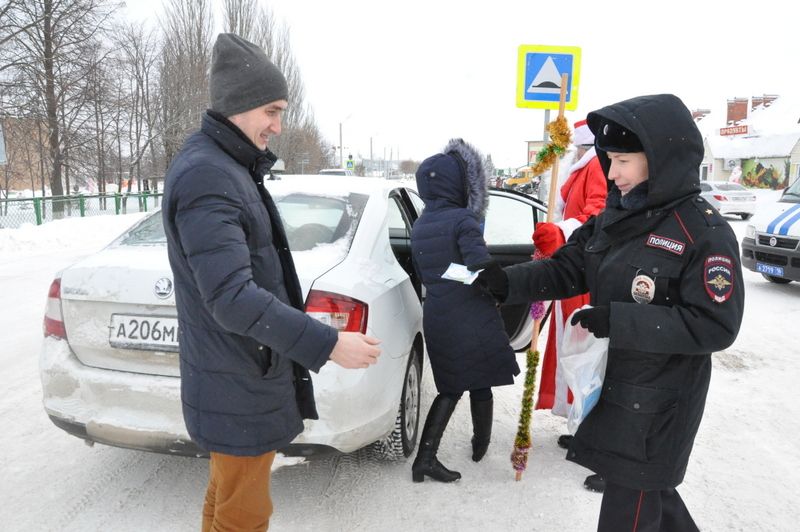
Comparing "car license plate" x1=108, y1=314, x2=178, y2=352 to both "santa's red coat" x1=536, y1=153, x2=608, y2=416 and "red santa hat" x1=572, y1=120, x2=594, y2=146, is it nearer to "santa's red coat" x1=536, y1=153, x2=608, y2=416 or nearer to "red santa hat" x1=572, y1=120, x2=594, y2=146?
"santa's red coat" x1=536, y1=153, x2=608, y2=416

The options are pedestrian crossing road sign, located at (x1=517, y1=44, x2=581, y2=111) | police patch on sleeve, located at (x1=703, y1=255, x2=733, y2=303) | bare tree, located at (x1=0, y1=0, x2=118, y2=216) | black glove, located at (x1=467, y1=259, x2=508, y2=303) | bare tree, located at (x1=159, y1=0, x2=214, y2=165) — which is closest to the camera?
police patch on sleeve, located at (x1=703, y1=255, x2=733, y2=303)

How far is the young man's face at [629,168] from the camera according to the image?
1.81 m

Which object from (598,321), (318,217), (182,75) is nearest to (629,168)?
(598,321)

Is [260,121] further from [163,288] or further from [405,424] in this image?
[405,424]

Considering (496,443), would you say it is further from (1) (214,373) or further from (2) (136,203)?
(2) (136,203)

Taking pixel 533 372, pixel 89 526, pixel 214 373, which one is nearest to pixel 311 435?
pixel 214 373

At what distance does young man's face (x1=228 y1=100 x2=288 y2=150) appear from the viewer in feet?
5.49

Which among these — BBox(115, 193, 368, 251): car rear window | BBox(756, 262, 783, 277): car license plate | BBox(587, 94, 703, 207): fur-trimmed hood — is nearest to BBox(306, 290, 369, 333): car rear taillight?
BBox(115, 193, 368, 251): car rear window

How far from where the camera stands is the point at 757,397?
4141mm

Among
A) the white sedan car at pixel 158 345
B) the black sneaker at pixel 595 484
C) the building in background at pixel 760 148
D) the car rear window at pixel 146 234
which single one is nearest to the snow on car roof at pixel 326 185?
the white sedan car at pixel 158 345

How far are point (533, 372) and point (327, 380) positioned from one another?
1.26 metres

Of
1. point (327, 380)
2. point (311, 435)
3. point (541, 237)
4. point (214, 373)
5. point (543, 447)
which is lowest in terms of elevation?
point (543, 447)

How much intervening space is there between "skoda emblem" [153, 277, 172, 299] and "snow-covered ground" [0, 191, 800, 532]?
1.06 metres

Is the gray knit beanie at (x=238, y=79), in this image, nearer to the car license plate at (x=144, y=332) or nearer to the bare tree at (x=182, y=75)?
the car license plate at (x=144, y=332)
